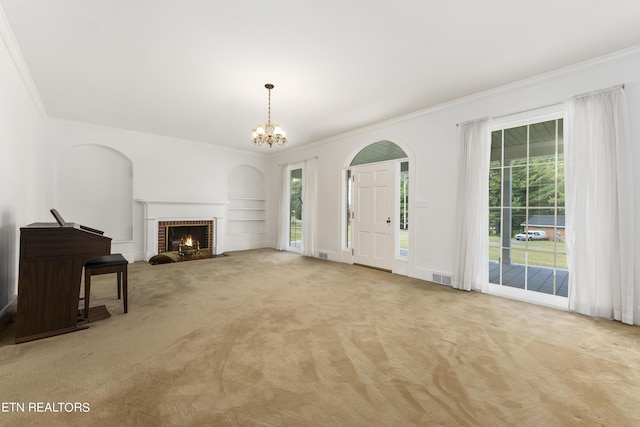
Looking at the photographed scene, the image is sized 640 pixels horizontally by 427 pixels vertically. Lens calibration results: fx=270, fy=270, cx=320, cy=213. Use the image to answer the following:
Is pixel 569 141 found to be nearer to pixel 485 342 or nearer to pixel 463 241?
pixel 463 241

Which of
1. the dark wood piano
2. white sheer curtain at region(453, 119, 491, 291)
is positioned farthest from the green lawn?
the dark wood piano

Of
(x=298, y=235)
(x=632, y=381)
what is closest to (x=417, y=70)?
(x=632, y=381)

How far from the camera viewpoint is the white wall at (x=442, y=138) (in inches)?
119

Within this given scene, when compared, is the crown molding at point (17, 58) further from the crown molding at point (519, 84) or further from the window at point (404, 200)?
the window at point (404, 200)

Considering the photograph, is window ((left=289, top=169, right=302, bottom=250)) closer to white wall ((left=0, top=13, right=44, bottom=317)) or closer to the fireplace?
the fireplace

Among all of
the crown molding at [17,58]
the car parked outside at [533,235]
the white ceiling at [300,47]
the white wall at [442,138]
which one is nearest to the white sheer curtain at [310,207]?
the white wall at [442,138]

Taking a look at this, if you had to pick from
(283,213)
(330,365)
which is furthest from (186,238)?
(330,365)

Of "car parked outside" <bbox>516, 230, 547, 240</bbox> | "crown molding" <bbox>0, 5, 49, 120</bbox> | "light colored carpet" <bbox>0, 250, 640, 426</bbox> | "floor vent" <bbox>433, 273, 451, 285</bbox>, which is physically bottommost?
"light colored carpet" <bbox>0, 250, 640, 426</bbox>

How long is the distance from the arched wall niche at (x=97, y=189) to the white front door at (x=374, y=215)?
5022mm

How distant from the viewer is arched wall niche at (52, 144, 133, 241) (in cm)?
538

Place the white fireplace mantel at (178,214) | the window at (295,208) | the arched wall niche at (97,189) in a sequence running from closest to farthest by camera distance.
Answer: the arched wall niche at (97,189) < the white fireplace mantel at (178,214) < the window at (295,208)

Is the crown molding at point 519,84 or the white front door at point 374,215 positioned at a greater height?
the crown molding at point 519,84

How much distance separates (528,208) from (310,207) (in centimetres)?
434

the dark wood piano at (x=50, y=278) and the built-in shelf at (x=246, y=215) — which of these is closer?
the dark wood piano at (x=50, y=278)
